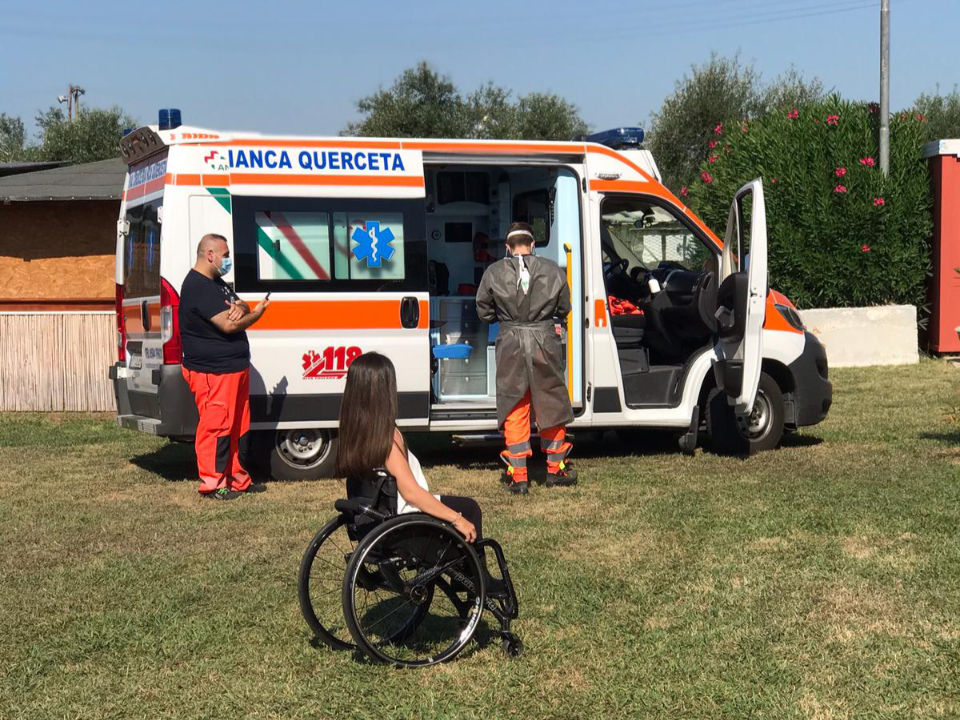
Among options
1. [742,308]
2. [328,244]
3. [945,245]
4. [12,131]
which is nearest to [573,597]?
[328,244]

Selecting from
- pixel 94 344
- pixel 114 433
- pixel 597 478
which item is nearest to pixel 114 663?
pixel 597 478

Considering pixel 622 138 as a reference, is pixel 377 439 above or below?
below

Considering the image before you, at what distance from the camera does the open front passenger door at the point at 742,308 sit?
9.59 m

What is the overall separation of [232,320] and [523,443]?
2184 millimetres

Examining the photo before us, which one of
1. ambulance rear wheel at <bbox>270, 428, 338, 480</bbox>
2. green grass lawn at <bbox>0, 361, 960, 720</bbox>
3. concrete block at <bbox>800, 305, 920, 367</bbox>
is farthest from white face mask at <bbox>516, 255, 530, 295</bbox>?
concrete block at <bbox>800, 305, 920, 367</bbox>

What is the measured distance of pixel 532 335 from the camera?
9055 mm

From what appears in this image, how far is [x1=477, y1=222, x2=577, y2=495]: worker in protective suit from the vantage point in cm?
902

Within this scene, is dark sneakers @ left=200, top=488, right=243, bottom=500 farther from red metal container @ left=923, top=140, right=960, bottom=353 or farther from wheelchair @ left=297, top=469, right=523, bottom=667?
red metal container @ left=923, top=140, right=960, bottom=353

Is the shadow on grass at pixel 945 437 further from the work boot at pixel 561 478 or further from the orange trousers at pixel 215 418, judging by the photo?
the orange trousers at pixel 215 418

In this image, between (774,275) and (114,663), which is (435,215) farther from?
(774,275)

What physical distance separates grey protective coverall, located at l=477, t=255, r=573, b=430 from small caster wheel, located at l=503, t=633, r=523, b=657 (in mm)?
3885

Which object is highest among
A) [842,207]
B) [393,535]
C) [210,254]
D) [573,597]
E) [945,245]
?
[842,207]

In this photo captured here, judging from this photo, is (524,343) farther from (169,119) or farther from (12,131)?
(12,131)

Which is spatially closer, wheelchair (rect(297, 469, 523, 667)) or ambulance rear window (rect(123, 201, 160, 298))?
wheelchair (rect(297, 469, 523, 667))
